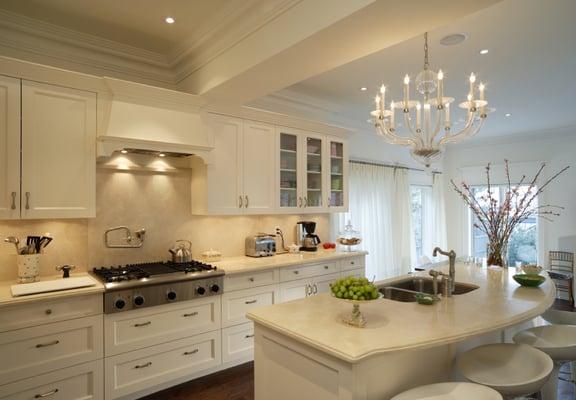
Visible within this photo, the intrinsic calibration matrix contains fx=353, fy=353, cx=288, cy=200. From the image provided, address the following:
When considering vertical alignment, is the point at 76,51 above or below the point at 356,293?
above

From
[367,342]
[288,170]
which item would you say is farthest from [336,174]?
[367,342]

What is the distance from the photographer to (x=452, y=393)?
1563mm

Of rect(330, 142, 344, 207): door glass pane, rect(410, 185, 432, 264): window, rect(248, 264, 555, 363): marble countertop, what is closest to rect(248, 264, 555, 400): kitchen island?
rect(248, 264, 555, 363): marble countertop

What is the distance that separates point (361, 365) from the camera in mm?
1529

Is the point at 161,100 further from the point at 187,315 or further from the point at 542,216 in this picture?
the point at 542,216

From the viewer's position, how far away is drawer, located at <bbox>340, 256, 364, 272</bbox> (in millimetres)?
4176

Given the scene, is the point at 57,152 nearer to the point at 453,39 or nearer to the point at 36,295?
the point at 36,295

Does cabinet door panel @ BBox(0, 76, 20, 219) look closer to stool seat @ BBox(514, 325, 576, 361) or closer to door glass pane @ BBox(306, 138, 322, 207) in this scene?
door glass pane @ BBox(306, 138, 322, 207)

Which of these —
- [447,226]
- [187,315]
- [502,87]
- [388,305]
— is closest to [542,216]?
[447,226]

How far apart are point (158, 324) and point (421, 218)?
584 cm

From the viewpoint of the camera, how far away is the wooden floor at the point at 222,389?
2.81 m

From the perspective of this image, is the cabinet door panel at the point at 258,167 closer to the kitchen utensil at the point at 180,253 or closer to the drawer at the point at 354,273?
the kitchen utensil at the point at 180,253

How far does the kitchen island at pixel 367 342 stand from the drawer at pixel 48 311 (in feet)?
4.08

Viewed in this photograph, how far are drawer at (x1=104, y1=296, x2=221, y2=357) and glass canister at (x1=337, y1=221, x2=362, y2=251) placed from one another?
205 cm
